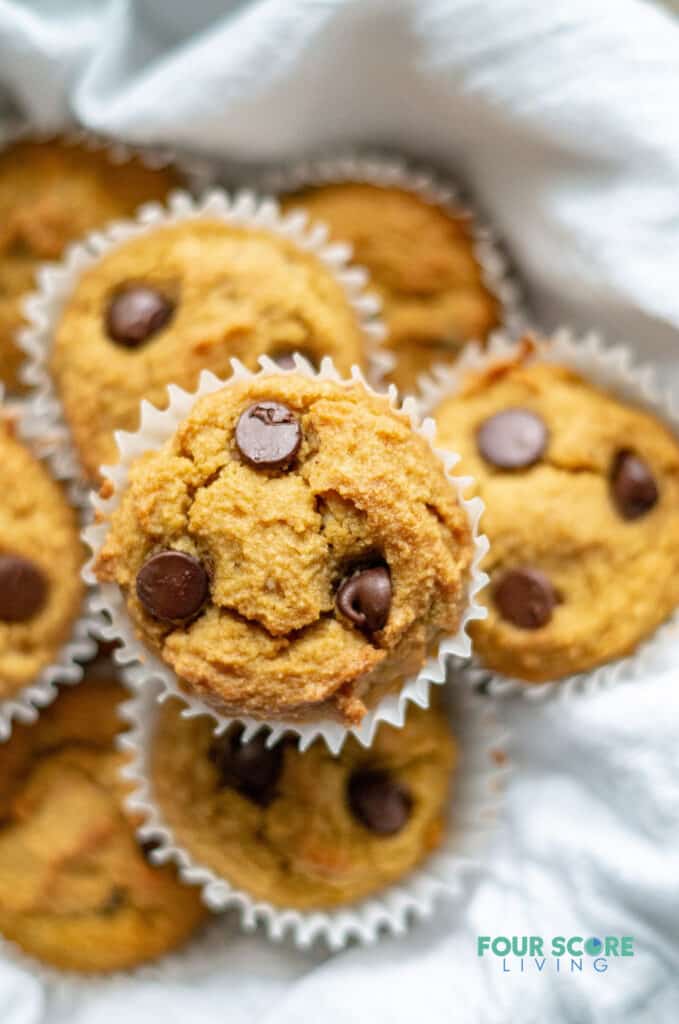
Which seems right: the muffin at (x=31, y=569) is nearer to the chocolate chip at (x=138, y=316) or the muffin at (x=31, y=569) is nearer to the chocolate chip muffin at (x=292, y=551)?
the chocolate chip at (x=138, y=316)

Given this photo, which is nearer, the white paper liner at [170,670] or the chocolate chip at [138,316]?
the white paper liner at [170,670]

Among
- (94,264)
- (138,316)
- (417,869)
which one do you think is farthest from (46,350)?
(417,869)

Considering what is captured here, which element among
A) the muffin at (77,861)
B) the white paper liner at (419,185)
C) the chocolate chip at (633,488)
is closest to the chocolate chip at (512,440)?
the chocolate chip at (633,488)

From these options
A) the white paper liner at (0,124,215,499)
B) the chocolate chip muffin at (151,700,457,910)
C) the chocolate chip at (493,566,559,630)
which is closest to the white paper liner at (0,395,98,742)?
the white paper liner at (0,124,215,499)

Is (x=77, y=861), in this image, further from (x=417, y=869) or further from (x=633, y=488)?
(x=633, y=488)

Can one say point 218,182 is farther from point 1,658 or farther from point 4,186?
point 1,658

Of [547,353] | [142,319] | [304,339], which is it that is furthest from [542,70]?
[142,319]

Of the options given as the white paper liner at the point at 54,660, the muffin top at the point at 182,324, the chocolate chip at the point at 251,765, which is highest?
the muffin top at the point at 182,324
